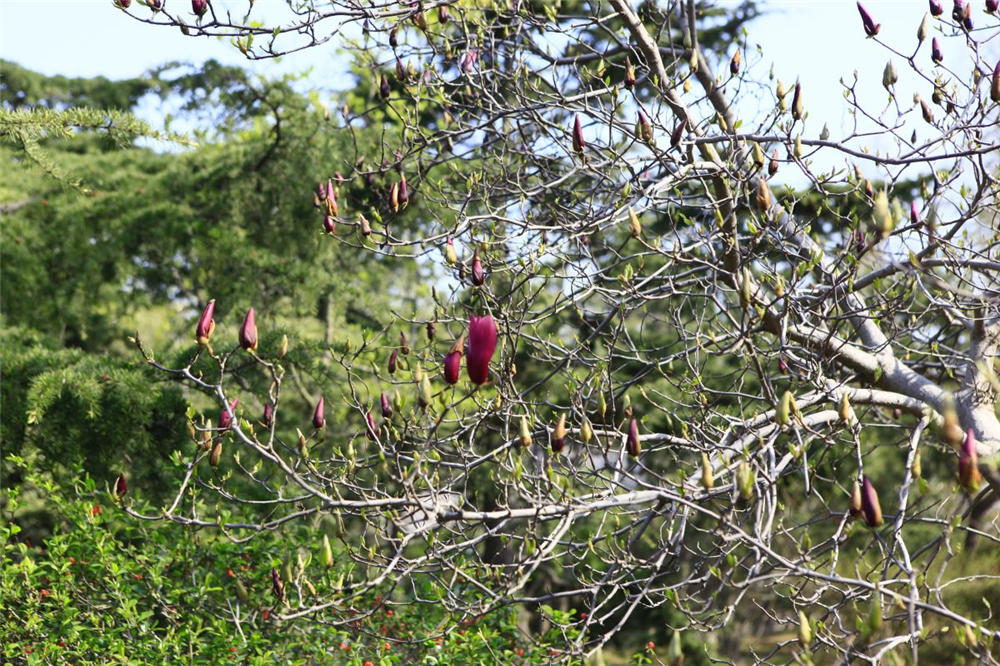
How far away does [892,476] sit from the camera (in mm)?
9273

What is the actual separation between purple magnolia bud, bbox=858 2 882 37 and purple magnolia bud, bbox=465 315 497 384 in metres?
1.88

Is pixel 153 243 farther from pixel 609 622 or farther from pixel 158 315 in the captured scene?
pixel 609 622

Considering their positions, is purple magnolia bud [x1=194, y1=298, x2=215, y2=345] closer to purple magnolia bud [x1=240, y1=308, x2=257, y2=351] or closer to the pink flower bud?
purple magnolia bud [x1=240, y1=308, x2=257, y2=351]

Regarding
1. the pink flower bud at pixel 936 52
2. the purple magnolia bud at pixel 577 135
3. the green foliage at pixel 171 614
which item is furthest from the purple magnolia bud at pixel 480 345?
the pink flower bud at pixel 936 52

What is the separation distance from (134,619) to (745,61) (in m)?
3.50

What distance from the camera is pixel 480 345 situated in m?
1.73

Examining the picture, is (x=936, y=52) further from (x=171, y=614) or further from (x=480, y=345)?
(x=171, y=614)

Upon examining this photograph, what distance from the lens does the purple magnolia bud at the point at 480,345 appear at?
171 centimetres

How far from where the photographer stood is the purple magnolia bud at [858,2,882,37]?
9.21 feet

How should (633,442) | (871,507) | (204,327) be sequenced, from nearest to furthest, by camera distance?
(871,507) < (204,327) < (633,442)

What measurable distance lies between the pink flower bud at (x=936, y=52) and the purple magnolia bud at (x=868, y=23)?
38 centimetres

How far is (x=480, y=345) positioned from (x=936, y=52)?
230cm

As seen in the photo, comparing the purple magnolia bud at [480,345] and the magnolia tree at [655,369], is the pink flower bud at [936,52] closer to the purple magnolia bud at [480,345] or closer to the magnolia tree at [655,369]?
the magnolia tree at [655,369]

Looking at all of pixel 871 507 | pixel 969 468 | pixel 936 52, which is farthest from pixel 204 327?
pixel 936 52
